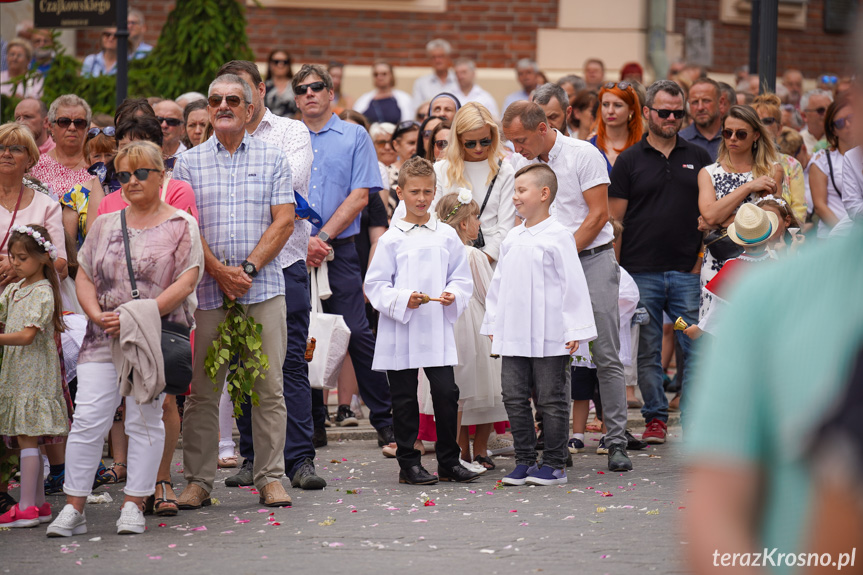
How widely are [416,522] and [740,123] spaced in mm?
3803

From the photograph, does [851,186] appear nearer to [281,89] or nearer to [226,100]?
[226,100]

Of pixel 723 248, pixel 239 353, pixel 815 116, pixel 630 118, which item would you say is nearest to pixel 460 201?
pixel 723 248

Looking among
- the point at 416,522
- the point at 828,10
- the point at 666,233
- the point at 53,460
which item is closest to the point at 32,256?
the point at 53,460

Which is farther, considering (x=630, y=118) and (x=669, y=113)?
(x=630, y=118)

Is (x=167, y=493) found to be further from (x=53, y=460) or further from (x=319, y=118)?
(x=319, y=118)

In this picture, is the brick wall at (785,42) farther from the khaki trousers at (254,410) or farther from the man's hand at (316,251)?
the khaki trousers at (254,410)

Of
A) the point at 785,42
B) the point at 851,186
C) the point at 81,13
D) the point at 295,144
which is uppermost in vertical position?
the point at 785,42

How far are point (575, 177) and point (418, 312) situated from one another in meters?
1.40

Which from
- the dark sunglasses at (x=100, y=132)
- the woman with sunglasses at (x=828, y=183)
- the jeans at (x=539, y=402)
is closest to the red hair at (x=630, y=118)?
the woman with sunglasses at (x=828, y=183)

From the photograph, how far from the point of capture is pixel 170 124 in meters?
8.85

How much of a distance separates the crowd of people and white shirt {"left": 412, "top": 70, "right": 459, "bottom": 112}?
18.0ft

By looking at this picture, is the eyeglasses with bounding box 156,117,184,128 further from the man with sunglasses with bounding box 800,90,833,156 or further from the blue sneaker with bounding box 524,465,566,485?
the man with sunglasses with bounding box 800,90,833,156

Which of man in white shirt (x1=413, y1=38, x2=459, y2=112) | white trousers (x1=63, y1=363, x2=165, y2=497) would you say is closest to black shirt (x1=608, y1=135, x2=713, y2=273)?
white trousers (x1=63, y1=363, x2=165, y2=497)

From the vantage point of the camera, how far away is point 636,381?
31.2ft
